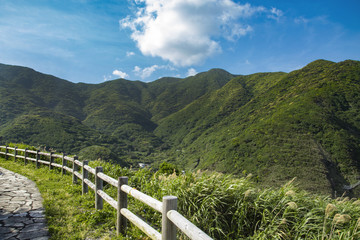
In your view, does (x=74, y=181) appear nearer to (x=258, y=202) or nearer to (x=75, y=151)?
(x=258, y=202)

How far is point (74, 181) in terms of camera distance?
22.0ft

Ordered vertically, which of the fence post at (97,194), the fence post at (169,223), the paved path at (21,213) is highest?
the fence post at (169,223)

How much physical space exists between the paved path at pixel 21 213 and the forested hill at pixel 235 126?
19.5 ft

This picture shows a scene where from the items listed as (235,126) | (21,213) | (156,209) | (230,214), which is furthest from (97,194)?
(235,126)

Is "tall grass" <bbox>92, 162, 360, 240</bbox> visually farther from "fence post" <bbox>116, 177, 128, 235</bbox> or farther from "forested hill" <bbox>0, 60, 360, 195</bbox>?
"forested hill" <bbox>0, 60, 360, 195</bbox>

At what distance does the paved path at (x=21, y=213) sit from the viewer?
3.45m

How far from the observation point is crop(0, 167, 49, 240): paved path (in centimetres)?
345

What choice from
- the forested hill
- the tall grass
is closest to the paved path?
the tall grass

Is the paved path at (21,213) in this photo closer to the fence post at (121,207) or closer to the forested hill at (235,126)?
the fence post at (121,207)

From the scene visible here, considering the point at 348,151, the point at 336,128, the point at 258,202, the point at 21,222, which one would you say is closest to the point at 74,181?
the point at 21,222

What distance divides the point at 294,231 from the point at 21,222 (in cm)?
484

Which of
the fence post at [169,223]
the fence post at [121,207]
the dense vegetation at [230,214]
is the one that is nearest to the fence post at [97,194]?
the dense vegetation at [230,214]

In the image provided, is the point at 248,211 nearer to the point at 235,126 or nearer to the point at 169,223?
the point at 169,223

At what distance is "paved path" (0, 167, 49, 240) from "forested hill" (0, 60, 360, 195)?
19.5ft
